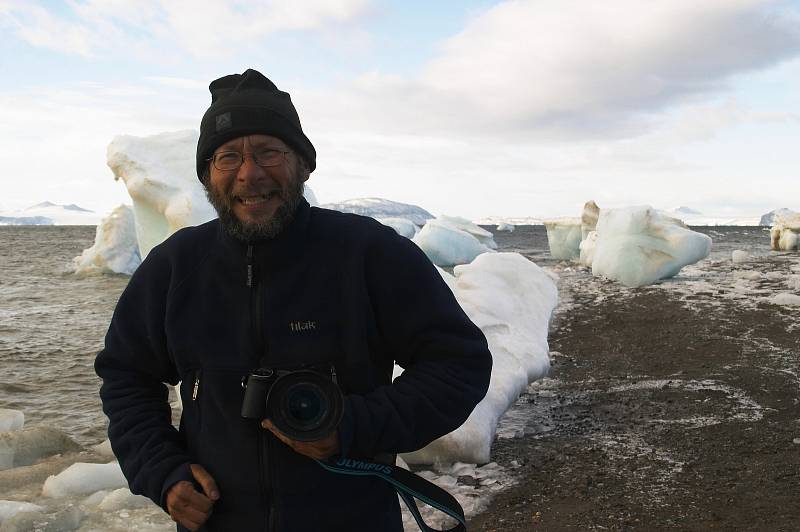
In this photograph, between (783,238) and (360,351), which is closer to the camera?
(360,351)

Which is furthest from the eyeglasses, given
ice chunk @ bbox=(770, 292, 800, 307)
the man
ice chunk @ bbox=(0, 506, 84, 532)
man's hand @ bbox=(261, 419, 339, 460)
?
ice chunk @ bbox=(770, 292, 800, 307)

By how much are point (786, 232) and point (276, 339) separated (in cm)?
3609

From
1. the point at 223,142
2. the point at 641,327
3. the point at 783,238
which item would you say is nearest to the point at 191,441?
the point at 223,142

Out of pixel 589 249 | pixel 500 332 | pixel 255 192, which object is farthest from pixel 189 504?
pixel 589 249

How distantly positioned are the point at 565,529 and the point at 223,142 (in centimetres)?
310

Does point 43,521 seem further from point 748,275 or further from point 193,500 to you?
point 748,275

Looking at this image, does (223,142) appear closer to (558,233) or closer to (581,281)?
(581,281)

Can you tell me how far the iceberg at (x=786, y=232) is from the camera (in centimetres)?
3156

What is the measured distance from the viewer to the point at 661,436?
17.8 ft

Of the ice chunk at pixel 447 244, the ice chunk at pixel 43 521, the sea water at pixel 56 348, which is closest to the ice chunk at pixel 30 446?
the sea water at pixel 56 348

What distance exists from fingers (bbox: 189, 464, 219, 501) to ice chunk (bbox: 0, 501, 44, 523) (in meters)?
3.16

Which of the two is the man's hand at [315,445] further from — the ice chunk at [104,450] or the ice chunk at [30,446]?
the ice chunk at [30,446]

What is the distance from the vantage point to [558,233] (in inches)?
1216

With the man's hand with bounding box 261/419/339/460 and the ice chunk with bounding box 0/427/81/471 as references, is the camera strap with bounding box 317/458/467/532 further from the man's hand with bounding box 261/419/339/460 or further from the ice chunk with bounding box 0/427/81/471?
the ice chunk with bounding box 0/427/81/471
